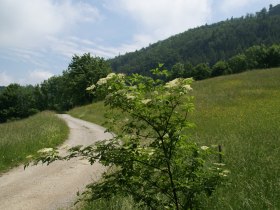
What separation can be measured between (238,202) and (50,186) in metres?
6.55

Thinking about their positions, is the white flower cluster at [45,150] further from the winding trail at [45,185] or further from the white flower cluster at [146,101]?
the winding trail at [45,185]

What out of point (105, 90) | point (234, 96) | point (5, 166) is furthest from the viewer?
point (234, 96)

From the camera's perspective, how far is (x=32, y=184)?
37.6ft

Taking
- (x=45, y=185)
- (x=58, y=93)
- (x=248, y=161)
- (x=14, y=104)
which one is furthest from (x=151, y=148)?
(x=58, y=93)

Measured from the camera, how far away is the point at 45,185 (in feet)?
37.2

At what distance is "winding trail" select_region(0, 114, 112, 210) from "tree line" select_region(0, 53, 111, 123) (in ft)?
152

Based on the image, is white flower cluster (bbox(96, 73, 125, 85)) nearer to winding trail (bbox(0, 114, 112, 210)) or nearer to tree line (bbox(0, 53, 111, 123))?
winding trail (bbox(0, 114, 112, 210))

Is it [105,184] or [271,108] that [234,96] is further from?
[105,184]

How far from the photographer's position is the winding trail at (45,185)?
30.8 feet

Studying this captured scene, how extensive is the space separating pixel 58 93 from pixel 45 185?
103m

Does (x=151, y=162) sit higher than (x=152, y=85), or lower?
lower

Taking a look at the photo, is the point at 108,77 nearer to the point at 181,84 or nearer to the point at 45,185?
the point at 181,84

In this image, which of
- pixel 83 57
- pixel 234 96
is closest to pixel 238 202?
pixel 234 96

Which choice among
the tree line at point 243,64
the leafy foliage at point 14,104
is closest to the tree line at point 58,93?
the leafy foliage at point 14,104
